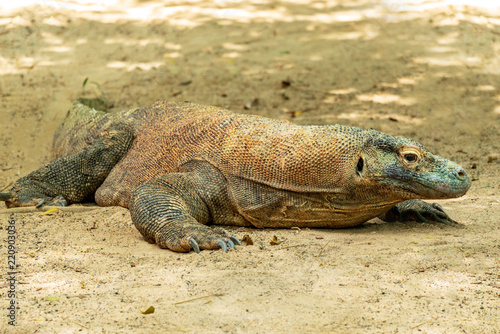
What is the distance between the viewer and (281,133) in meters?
4.62

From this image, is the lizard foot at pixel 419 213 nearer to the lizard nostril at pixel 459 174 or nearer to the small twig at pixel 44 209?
the lizard nostril at pixel 459 174

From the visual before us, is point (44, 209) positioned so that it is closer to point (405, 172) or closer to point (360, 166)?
point (360, 166)

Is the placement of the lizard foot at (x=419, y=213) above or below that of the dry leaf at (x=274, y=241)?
below

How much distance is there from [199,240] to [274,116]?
408 centimetres

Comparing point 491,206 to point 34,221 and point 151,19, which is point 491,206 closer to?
point 34,221

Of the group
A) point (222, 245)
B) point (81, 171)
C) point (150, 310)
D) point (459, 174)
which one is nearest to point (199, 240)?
point (222, 245)

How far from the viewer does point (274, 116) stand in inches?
309

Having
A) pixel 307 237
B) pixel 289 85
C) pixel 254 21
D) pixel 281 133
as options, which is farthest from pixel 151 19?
pixel 307 237

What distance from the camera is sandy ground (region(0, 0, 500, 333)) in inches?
119

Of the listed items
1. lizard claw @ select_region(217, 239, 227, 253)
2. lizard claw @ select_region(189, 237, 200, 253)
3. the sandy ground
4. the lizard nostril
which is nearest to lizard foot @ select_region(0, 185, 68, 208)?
the sandy ground

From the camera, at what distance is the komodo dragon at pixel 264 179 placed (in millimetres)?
4188

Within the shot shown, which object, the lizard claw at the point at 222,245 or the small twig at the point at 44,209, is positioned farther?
the small twig at the point at 44,209

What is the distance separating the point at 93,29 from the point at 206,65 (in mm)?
2360

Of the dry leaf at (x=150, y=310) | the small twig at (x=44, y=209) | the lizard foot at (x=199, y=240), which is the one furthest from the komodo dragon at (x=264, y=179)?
the dry leaf at (x=150, y=310)
